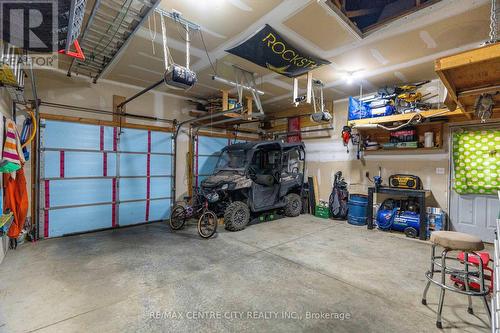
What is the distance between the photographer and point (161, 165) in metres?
5.77

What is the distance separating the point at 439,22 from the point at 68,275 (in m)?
5.35

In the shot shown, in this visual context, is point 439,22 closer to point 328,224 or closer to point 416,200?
point 416,200

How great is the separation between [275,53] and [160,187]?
13.4 ft

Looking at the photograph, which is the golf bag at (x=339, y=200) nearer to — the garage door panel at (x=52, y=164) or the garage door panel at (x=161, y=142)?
the garage door panel at (x=161, y=142)

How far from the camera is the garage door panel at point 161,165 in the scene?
222 inches

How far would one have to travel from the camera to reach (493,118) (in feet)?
13.6

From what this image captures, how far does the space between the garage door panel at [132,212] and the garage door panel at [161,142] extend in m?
1.31

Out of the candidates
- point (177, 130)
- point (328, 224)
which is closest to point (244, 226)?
point (328, 224)

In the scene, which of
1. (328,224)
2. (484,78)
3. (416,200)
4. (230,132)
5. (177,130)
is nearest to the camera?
(484,78)

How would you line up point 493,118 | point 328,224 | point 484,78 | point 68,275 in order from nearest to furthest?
1. point 484,78
2. point 68,275
3. point 493,118
4. point 328,224

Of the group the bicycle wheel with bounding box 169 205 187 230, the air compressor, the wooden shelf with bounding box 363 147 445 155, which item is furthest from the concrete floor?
the wooden shelf with bounding box 363 147 445 155

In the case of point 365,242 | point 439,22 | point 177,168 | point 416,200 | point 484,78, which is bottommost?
point 365,242

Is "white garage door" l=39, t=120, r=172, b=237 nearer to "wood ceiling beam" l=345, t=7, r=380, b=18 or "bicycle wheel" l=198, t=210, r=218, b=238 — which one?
A: "bicycle wheel" l=198, t=210, r=218, b=238

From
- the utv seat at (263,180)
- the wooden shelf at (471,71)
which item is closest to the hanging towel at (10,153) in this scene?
the utv seat at (263,180)
